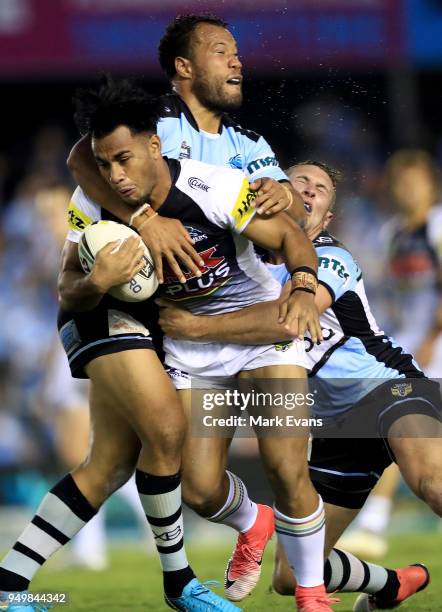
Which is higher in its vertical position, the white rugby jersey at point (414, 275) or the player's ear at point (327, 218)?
the white rugby jersey at point (414, 275)

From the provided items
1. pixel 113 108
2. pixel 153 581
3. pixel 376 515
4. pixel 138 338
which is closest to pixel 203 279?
pixel 138 338

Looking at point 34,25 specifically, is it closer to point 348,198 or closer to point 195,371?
point 348,198

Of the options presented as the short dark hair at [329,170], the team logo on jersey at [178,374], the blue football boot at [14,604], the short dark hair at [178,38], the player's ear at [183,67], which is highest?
the short dark hair at [178,38]

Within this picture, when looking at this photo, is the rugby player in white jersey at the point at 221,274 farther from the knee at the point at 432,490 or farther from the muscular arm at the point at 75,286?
the knee at the point at 432,490

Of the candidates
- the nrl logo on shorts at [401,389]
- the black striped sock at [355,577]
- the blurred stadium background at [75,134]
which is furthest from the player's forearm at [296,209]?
the blurred stadium background at [75,134]

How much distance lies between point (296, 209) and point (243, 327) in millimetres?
559

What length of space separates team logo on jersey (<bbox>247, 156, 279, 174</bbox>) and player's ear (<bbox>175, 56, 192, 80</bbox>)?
52 centimetres

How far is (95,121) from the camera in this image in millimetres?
5039

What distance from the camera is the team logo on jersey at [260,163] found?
560 centimetres

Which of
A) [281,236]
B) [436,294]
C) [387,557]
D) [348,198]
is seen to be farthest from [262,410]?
[436,294]

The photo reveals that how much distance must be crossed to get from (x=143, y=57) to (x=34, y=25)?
1187 mm

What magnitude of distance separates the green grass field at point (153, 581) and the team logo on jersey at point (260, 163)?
2102mm

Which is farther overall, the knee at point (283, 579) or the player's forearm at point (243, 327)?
the knee at point (283, 579)

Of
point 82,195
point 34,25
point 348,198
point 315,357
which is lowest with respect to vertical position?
point 315,357
